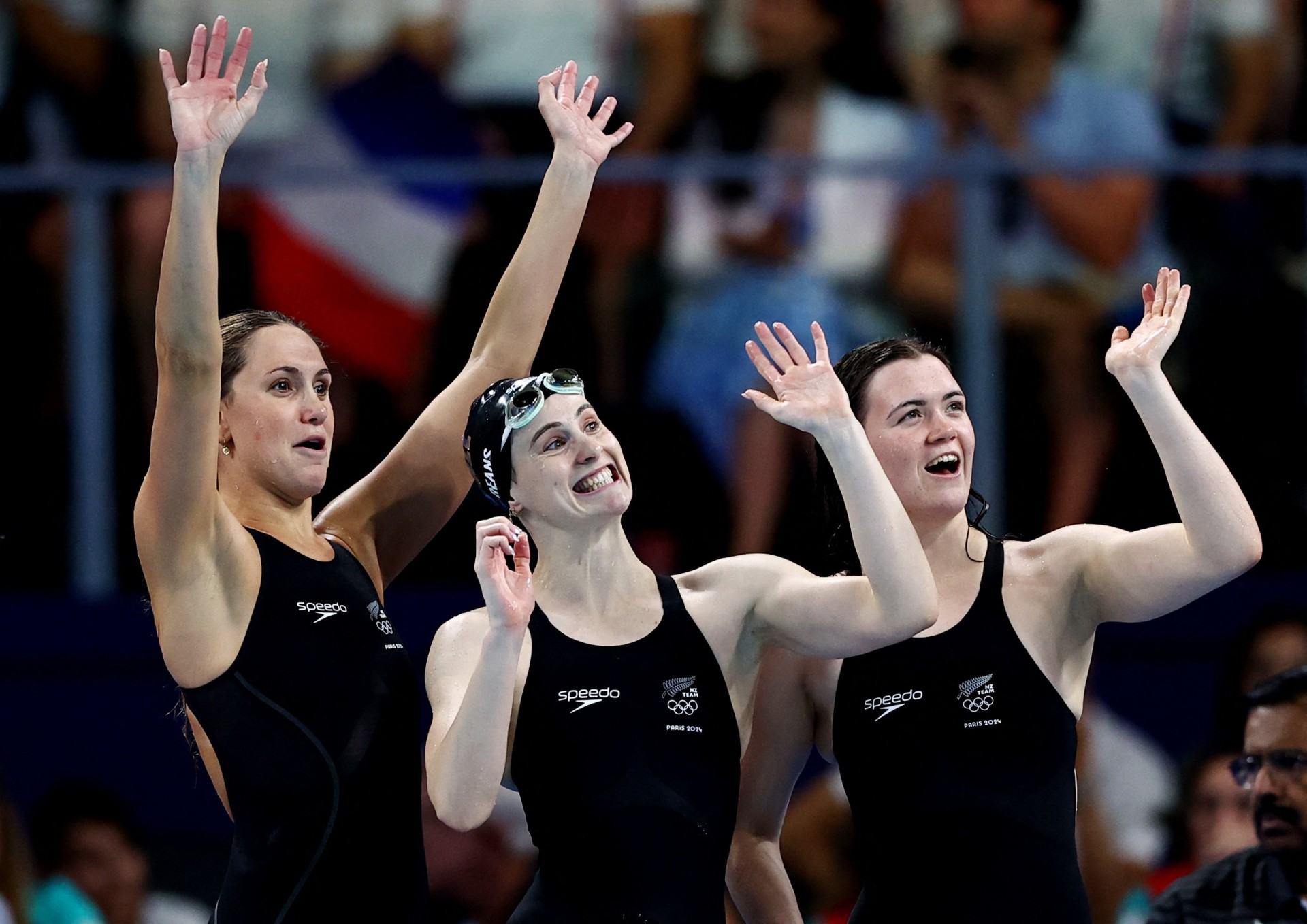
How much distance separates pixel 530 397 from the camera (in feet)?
12.6

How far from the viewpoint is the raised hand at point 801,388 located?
3.61m

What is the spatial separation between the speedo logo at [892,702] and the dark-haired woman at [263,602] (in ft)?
3.29

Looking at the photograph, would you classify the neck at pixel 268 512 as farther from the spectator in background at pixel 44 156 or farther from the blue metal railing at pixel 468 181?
the spectator in background at pixel 44 156

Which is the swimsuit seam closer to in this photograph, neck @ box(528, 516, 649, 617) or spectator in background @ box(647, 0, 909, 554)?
neck @ box(528, 516, 649, 617)

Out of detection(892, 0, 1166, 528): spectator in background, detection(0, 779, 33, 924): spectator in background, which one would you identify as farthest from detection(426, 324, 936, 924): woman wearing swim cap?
detection(892, 0, 1166, 528): spectator in background

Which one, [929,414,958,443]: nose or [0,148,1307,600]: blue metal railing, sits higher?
[0,148,1307,600]: blue metal railing

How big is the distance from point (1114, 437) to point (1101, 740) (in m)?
1.17

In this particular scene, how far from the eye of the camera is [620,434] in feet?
21.5

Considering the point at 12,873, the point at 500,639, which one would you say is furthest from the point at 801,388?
the point at 12,873

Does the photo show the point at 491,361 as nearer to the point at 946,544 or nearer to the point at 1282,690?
the point at 946,544

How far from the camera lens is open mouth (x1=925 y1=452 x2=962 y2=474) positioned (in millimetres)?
3908

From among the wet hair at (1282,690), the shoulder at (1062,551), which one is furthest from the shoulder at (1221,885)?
the shoulder at (1062,551)

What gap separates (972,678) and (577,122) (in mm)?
1676

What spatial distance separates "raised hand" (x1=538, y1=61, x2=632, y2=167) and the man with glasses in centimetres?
210
